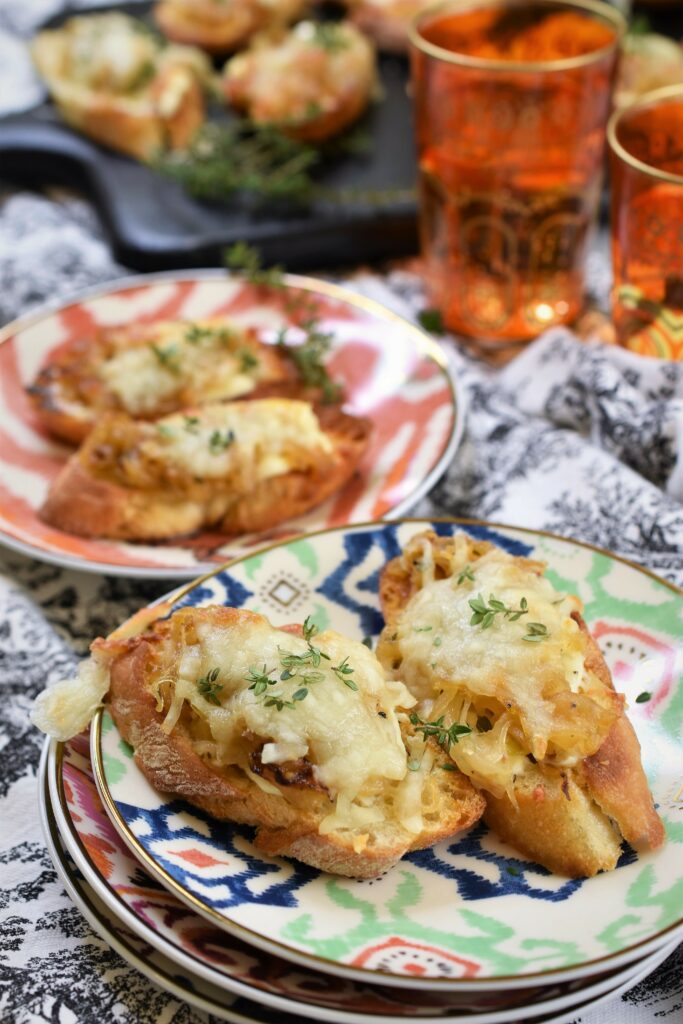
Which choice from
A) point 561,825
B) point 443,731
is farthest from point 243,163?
point 561,825

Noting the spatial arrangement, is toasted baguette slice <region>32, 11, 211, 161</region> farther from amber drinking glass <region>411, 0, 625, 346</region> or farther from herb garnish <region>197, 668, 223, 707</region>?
herb garnish <region>197, 668, 223, 707</region>

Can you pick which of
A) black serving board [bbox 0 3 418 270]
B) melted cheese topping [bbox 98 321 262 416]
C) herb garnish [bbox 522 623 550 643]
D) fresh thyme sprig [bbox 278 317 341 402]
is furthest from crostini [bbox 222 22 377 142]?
herb garnish [bbox 522 623 550 643]

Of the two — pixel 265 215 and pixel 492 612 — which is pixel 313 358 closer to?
pixel 265 215

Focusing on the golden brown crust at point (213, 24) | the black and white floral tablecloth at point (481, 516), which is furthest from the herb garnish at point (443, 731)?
the golden brown crust at point (213, 24)

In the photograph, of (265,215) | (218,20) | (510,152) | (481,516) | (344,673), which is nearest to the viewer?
(344,673)

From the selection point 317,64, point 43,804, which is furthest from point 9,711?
point 317,64

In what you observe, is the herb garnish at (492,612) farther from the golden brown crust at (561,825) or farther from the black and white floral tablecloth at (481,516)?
the black and white floral tablecloth at (481,516)
